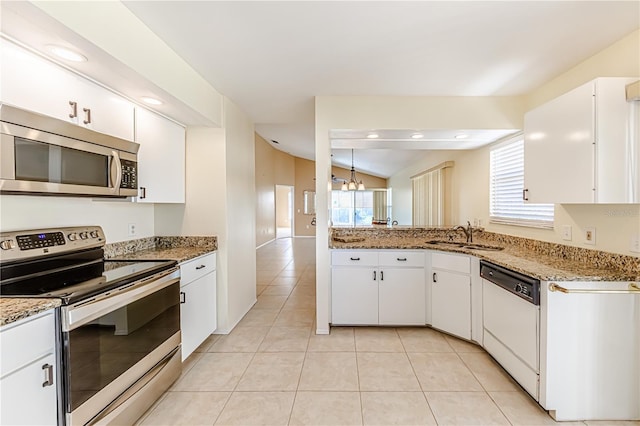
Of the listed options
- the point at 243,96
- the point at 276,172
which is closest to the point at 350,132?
the point at 243,96

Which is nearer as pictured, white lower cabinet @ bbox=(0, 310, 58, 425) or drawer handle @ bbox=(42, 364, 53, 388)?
white lower cabinet @ bbox=(0, 310, 58, 425)

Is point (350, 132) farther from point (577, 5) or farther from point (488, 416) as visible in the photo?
point (488, 416)

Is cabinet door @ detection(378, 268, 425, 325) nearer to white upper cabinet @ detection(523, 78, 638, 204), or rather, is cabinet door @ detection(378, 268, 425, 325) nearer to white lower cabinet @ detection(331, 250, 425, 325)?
white lower cabinet @ detection(331, 250, 425, 325)

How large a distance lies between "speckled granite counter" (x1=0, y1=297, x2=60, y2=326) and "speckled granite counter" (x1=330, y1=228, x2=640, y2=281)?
7.40 ft

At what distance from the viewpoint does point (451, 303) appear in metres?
2.88

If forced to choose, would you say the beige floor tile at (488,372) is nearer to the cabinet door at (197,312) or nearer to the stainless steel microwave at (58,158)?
the cabinet door at (197,312)

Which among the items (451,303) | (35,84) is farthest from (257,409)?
(35,84)

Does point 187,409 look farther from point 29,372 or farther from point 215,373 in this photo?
point 29,372

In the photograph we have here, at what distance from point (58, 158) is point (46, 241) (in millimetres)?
544

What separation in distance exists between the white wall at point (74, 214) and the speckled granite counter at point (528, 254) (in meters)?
1.89

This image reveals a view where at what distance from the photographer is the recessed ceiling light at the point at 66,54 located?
1453 millimetres

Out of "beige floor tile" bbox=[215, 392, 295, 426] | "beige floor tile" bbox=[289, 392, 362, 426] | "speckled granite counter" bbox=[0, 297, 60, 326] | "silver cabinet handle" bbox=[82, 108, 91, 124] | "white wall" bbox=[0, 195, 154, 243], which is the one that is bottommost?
"beige floor tile" bbox=[215, 392, 295, 426]

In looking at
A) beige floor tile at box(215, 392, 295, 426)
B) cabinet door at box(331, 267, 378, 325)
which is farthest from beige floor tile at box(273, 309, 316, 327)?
beige floor tile at box(215, 392, 295, 426)

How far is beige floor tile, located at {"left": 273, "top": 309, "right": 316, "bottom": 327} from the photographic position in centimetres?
329
